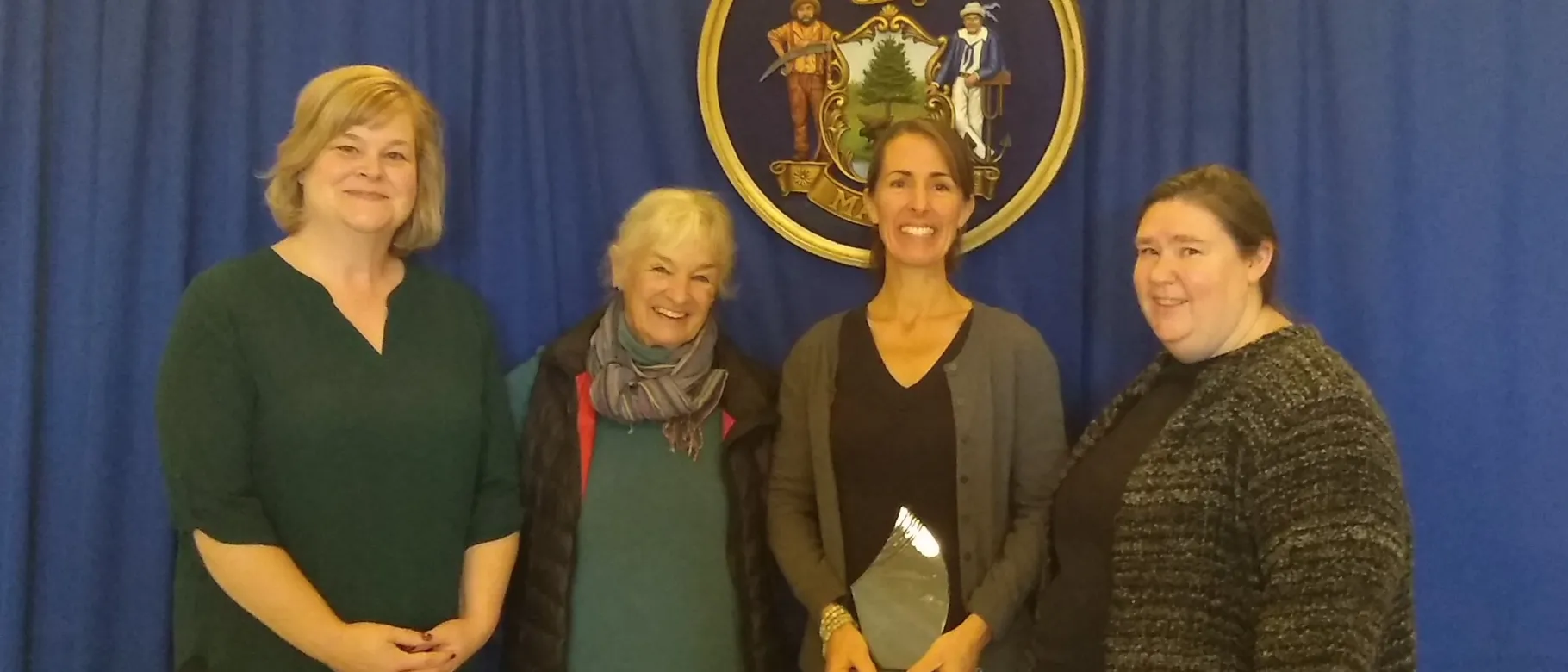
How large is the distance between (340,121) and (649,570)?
845 millimetres

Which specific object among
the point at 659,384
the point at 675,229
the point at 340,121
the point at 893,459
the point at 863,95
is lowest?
the point at 893,459

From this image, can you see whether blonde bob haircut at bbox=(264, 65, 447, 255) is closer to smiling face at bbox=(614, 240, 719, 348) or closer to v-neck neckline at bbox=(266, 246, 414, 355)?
v-neck neckline at bbox=(266, 246, 414, 355)

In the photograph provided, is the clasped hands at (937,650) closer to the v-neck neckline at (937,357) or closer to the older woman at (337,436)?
the v-neck neckline at (937,357)

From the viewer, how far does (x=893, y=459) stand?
171 centimetres

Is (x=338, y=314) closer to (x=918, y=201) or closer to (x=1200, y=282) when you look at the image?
(x=918, y=201)

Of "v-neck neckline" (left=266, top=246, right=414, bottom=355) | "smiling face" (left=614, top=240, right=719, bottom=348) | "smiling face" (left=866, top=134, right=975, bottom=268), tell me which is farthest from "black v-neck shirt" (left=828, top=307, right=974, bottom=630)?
"v-neck neckline" (left=266, top=246, right=414, bottom=355)

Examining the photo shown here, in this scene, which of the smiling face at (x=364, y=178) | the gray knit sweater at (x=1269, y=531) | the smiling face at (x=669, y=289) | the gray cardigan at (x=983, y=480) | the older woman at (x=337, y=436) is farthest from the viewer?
the smiling face at (x=669, y=289)

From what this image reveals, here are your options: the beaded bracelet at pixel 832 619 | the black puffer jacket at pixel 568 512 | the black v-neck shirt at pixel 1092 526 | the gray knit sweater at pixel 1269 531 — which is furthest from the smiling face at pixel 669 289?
the gray knit sweater at pixel 1269 531

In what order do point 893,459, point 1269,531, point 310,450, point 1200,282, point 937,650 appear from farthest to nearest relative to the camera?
point 893,459, point 937,650, point 310,450, point 1200,282, point 1269,531

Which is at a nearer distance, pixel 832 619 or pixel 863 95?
pixel 832 619

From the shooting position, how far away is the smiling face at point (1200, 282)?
4.45 ft

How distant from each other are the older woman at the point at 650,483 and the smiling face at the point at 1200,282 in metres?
0.73

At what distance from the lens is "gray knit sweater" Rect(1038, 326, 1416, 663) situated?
3.68 feet

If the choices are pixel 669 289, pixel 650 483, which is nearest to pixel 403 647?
pixel 650 483
